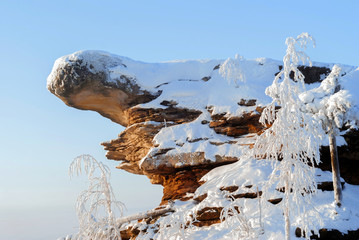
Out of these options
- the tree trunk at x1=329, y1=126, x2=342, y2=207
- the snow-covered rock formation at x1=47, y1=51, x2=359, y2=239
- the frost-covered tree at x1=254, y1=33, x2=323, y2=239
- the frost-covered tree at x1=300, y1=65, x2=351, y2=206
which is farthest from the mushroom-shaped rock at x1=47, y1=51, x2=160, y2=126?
the frost-covered tree at x1=254, y1=33, x2=323, y2=239

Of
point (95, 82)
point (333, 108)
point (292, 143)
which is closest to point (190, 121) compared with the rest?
point (95, 82)

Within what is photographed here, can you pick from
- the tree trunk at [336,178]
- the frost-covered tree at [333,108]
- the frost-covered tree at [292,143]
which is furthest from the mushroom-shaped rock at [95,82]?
the frost-covered tree at [292,143]

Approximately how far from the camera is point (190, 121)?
24.9 m

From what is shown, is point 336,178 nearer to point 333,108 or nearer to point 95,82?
point 333,108

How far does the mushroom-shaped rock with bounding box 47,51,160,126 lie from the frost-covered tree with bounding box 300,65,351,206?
12.9m

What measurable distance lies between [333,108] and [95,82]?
53.6ft

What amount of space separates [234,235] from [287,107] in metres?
4.92

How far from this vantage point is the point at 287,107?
11.3 metres

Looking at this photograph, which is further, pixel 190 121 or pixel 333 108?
pixel 190 121

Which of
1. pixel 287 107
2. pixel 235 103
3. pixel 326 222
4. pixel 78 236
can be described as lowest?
pixel 326 222

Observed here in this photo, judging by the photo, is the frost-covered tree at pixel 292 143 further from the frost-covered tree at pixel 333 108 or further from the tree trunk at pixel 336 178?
the tree trunk at pixel 336 178

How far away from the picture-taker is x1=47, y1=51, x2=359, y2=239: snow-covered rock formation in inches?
714

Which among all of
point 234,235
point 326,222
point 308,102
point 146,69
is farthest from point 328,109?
point 146,69

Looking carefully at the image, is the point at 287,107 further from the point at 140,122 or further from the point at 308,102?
the point at 140,122
